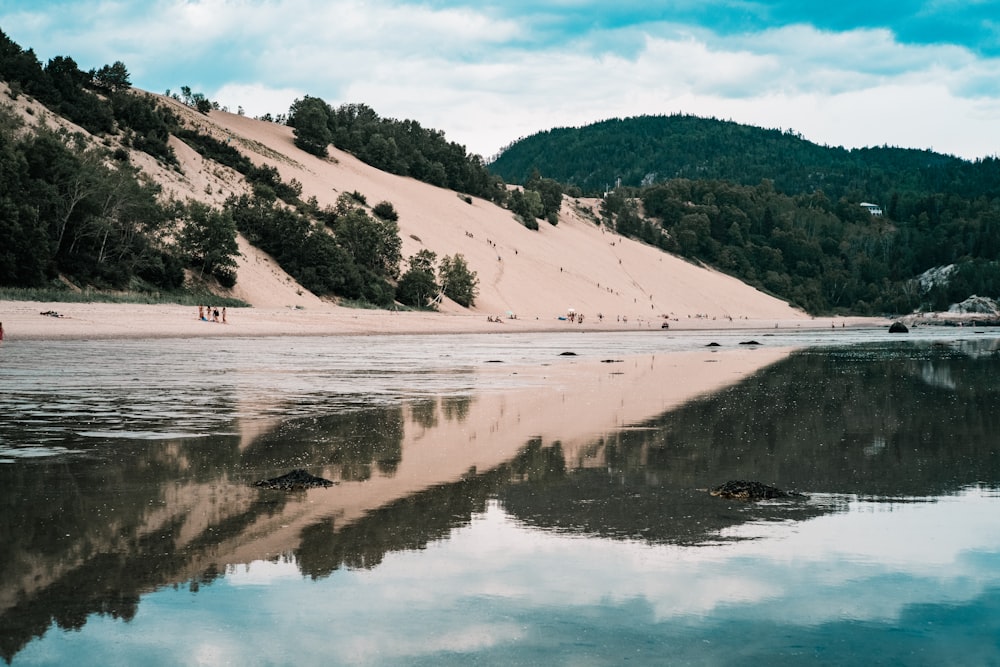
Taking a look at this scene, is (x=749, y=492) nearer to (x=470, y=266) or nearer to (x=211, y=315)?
(x=211, y=315)

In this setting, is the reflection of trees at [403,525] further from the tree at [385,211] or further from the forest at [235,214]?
the tree at [385,211]

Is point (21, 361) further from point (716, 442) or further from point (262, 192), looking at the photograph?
point (262, 192)

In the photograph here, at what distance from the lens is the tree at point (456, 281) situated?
76875 millimetres

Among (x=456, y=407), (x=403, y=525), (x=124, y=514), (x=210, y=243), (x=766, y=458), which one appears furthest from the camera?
(x=210, y=243)

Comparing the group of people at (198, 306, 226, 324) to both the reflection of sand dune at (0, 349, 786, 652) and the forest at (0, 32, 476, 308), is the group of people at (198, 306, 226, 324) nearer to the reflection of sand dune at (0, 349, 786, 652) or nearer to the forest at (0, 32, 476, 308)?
the forest at (0, 32, 476, 308)

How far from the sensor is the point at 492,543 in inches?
302

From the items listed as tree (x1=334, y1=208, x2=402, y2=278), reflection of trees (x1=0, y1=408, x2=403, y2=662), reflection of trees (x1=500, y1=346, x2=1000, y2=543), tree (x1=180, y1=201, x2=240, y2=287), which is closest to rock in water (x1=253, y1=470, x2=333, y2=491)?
reflection of trees (x1=0, y1=408, x2=403, y2=662)

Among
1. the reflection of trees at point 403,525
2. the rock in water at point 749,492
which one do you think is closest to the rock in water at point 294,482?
the reflection of trees at point 403,525

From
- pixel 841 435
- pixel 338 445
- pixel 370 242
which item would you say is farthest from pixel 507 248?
pixel 338 445

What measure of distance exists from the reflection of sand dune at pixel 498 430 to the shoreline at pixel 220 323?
64.5ft

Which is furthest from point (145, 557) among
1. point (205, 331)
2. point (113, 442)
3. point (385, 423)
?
point (205, 331)

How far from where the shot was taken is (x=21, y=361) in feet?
84.7

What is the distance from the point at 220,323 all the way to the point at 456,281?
33976 millimetres

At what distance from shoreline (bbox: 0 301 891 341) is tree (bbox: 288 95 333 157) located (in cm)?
4706
